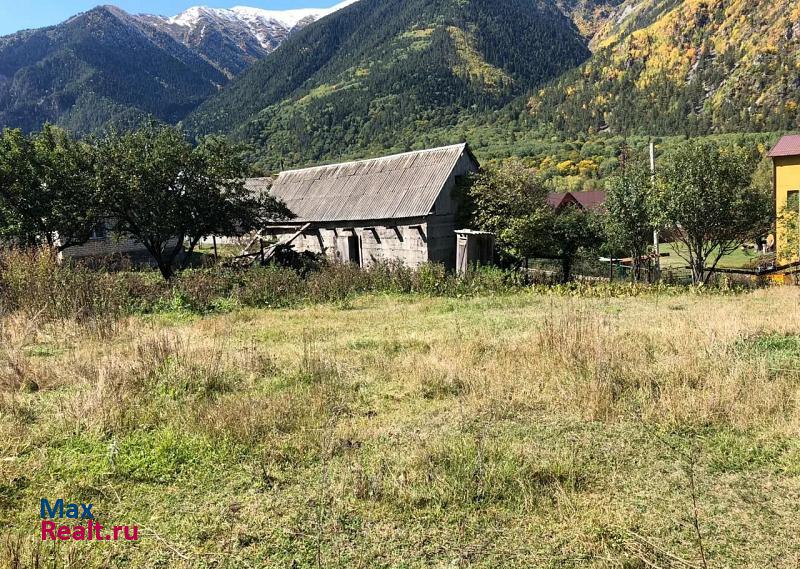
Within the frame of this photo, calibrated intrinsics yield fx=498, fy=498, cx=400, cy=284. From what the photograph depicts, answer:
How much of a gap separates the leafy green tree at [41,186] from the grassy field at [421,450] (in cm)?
1372

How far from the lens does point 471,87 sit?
136 m

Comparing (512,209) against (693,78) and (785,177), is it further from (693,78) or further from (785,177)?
(693,78)

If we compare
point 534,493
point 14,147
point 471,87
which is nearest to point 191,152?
point 14,147

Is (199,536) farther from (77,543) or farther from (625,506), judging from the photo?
(625,506)

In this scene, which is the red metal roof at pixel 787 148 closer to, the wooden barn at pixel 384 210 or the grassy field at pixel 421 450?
the wooden barn at pixel 384 210

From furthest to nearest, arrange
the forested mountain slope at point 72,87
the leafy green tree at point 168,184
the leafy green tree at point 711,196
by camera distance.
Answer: the forested mountain slope at point 72,87 → the leafy green tree at point 168,184 → the leafy green tree at point 711,196

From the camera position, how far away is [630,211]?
61.9 ft

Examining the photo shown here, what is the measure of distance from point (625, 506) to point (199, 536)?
304 centimetres

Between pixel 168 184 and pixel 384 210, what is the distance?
8227 mm

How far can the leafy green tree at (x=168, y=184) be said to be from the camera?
56.0 feet

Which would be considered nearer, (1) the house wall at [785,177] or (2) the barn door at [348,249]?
(2) the barn door at [348,249]

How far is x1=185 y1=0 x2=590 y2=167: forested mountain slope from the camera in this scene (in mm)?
121625

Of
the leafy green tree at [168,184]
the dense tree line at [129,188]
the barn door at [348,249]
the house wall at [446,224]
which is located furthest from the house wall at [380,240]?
the leafy green tree at [168,184]

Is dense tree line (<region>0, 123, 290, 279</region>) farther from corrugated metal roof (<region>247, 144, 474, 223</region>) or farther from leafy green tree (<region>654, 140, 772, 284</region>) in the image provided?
leafy green tree (<region>654, 140, 772, 284</region>)
